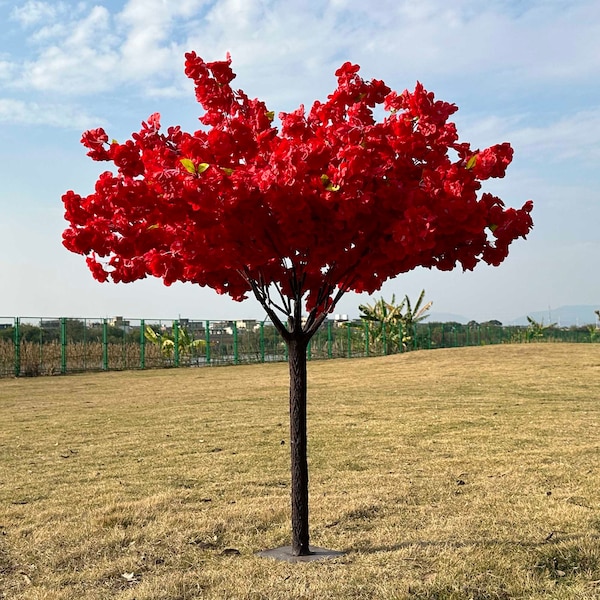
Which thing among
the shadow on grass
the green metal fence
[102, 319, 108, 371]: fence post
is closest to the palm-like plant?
the green metal fence

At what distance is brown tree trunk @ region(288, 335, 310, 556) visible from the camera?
5.27 meters

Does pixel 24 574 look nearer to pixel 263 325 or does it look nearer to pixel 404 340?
pixel 263 325

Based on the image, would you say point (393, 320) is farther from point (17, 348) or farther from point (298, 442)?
point (298, 442)

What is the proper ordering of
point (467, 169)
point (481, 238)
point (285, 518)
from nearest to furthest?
point (467, 169) < point (481, 238) < point (285, 518)

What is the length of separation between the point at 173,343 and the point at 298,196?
107 feet

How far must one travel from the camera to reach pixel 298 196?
14.9 ft

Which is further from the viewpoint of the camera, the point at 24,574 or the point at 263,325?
the point at 263,325

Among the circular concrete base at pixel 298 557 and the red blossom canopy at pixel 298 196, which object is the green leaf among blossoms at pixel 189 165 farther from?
the circular concrete base at pixel 298 557

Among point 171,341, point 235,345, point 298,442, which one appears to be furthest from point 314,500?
point 235,345

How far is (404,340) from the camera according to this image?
43.8m

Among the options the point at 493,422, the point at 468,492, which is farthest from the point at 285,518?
the point at 493,422

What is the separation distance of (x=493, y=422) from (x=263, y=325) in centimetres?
2689

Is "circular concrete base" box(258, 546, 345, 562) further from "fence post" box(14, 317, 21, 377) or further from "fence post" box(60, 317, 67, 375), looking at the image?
"fence post" box(60, 317, 67, 375)

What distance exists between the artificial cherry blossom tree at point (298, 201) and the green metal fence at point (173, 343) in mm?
25693
